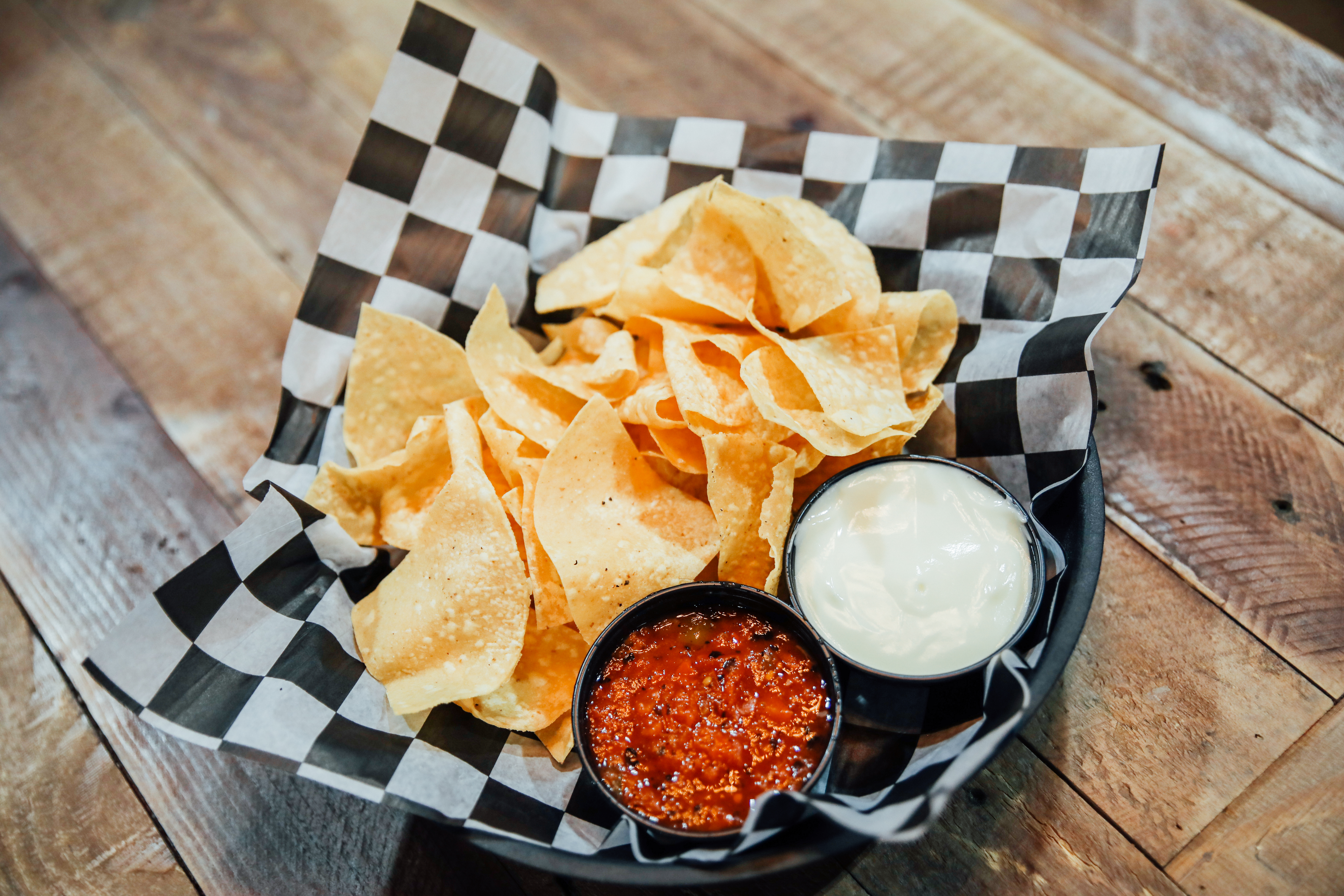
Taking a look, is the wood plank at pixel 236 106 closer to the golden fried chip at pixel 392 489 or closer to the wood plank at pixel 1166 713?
the golden fried chip at pixel 392 489

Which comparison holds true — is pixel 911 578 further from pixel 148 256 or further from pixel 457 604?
pixel 148 256

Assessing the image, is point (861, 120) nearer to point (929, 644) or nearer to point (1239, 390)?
point (1239, 390)

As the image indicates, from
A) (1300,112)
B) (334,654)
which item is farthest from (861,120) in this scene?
(334,654)

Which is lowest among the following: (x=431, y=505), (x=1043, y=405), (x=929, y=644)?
(x=431, y=505)

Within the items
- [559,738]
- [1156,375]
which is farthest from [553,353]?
[1156,375]

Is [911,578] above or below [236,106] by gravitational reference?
above
